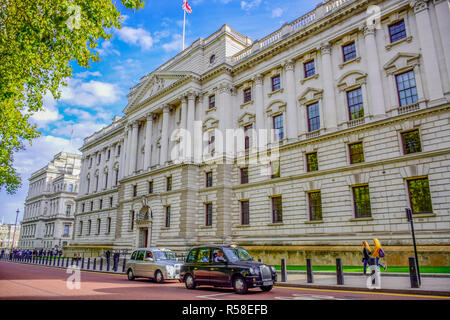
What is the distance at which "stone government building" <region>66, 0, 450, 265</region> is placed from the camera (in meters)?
20.5

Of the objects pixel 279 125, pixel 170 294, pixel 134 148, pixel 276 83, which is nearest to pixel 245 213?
pixel 279 125

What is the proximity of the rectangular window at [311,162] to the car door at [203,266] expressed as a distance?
15.0 m

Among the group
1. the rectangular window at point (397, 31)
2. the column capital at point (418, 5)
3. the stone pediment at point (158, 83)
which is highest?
the stone pediment at point (158, 83)

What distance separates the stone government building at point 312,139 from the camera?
2045 centimetres

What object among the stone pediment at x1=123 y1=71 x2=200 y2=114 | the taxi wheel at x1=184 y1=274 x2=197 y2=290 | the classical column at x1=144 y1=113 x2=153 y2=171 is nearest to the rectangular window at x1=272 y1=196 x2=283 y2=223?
the taxi wheel at x1=184 y1=274 x2=197 y2=290

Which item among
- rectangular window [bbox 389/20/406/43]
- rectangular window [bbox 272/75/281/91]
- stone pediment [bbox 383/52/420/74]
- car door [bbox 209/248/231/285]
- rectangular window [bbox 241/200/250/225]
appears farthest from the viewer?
rectangular window [bbox 272/75/281/91]

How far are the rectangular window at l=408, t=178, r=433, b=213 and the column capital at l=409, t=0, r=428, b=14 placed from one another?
37.7 feet

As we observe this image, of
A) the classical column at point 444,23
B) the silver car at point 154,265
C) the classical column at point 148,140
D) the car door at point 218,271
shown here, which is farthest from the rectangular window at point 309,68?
the classical column at point 148,140

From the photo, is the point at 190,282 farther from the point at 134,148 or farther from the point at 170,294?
the point at 134,148

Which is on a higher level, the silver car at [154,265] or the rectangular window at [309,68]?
the rectangular window at [309,68]

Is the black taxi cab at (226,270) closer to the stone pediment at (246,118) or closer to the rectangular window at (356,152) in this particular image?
the rectangular window at (356,152)

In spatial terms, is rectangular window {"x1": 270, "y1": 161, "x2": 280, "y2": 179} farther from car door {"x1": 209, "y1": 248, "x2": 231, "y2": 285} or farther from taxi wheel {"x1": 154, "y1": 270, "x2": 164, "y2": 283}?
car door {"x1": 209, "y1": 248, "x2": 231, "y2": 285}

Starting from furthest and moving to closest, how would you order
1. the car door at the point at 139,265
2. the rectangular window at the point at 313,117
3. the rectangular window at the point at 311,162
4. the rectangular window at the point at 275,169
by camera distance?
1. the rectangular window at the point at 275,169
2. the rectangular window at the point at 313,117
3. the rectangular window at the point at 311,162
4. the car door at the point at 139,265

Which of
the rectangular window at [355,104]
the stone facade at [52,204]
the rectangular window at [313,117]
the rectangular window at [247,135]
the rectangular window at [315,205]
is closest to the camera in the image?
the rectangular window at [355,104]
